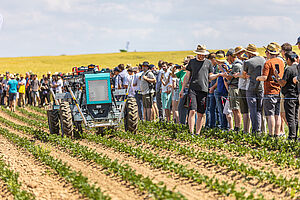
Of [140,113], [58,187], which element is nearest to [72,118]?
[140,113]

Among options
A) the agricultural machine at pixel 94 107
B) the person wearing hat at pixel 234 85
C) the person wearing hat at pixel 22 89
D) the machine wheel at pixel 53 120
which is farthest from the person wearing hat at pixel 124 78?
the person wearing hat at pixel 22 89

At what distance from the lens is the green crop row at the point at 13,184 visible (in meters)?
6.64

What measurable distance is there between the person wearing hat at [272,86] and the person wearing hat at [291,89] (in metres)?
0.22

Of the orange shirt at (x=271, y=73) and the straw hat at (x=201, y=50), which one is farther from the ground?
the straw hat at (x=201, y=50)

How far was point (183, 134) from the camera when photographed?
10.3 meters

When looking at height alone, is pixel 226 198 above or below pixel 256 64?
below

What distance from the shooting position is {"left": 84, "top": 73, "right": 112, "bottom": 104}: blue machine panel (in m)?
11.7

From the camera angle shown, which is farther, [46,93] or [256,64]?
[46,93]

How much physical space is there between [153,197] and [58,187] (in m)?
1.95

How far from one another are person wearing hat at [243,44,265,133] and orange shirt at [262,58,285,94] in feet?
1.01

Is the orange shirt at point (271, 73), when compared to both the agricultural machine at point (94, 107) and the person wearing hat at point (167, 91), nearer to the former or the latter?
the agricultural machine at point (94, 107)

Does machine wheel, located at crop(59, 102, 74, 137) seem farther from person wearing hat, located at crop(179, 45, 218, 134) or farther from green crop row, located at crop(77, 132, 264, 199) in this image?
person wearing hat, located at crop(179, 45, 218, 134)

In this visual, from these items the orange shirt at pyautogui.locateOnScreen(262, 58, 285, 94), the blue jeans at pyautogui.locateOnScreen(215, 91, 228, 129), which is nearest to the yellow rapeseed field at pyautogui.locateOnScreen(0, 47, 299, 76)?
the blue jeans at pyautogui.locateOnScreen(215, 91, 228, 129)

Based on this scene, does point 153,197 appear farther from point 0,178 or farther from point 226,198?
point 0,178
